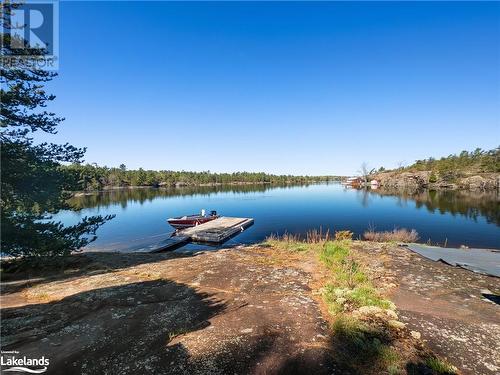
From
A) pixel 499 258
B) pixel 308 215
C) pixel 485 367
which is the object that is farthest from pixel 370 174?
pixel 485 367

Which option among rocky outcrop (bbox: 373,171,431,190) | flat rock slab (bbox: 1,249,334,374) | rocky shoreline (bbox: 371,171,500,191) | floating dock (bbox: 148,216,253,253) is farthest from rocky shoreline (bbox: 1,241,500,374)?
rocky outcrop (bbox: 373,171,431,190)

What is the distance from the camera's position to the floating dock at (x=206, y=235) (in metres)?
27.0

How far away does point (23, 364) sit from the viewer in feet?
17.7

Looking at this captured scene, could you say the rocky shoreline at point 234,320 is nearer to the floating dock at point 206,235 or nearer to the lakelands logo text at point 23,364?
the lakelands logo text at point 23,364

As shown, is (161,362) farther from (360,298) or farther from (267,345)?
(360,298)

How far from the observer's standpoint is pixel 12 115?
12320mm

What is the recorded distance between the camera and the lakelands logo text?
5242mm

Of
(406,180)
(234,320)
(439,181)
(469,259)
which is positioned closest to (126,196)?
(234,320)

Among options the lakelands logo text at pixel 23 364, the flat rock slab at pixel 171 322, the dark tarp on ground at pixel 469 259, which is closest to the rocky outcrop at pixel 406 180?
the dark tarp on ground at pixel 469 259

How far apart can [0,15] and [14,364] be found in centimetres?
1436

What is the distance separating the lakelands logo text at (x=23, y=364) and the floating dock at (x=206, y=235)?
19.8m

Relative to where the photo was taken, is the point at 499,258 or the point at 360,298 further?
the point at 499,258

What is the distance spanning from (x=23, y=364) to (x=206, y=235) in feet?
81.0

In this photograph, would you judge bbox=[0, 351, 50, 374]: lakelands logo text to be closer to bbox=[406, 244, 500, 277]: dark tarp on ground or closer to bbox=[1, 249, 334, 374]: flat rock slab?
bbox=[1, 249, 334, 374]: flat rock slab
